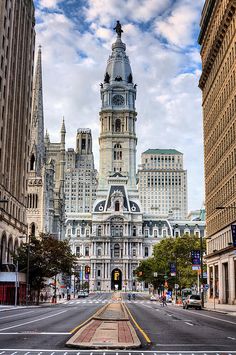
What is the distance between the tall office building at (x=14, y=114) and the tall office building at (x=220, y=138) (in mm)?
30161

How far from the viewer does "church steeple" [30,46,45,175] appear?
14312 centimetres

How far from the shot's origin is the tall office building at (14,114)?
75.6 meters

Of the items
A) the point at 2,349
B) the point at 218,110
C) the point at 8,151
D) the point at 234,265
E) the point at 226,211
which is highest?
the point at 218,110

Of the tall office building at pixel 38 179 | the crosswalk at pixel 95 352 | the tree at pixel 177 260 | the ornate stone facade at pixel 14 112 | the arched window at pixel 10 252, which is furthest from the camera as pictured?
the tall office building at pixel 38 179

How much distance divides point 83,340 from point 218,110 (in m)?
63.6

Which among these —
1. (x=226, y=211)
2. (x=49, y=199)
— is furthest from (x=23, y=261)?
(x=49, y=199)

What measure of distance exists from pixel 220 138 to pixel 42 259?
32.7 metres

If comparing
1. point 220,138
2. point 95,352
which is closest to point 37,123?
point 220,138

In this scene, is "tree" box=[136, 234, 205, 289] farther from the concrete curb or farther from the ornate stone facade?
the concrete curb

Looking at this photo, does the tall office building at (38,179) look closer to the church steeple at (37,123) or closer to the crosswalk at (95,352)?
the church steeple at (37,123)

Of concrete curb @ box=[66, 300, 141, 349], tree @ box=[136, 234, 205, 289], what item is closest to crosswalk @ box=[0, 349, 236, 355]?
concrete curb @ box=[66, 300, 141, 349]

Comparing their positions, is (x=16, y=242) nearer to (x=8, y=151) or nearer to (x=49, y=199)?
(x=8, y=151)

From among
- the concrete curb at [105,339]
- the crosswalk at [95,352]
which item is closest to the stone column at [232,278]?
the concrete curb at [105,339]

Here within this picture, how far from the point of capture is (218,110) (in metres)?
79.6
